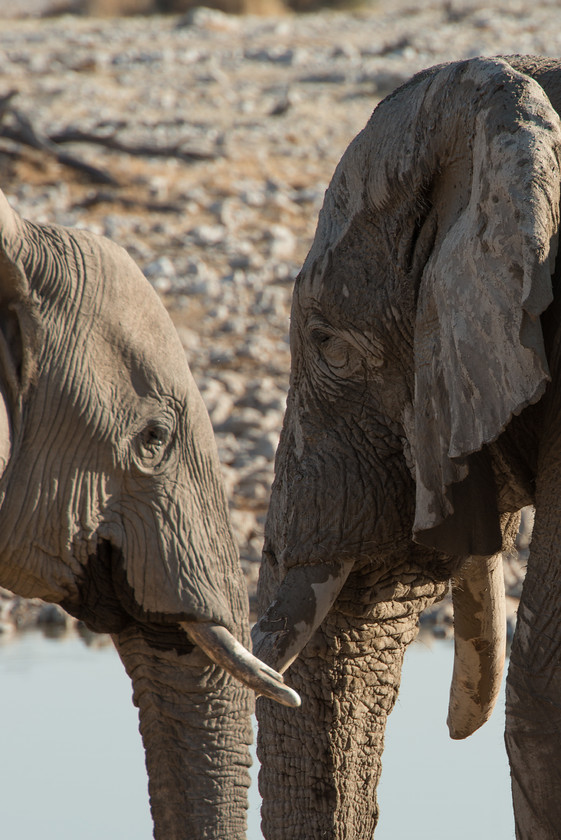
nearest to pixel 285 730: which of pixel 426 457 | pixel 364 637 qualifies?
pixel 364 637

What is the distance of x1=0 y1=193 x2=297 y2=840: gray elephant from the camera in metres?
1.69

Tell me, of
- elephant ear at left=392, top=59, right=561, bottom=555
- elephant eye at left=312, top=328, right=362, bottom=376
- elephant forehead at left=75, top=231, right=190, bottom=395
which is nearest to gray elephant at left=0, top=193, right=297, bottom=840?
elephant forehead at left=75, top=231, right=190, bottom=395

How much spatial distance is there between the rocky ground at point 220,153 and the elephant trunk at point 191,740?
1520mm

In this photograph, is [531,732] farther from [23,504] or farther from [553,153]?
[23,504]

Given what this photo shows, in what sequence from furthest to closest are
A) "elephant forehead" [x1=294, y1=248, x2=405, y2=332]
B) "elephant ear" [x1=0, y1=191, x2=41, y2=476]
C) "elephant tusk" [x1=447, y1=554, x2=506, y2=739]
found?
1. "elephant tusk" [x1=447, y1=554, x2=506, y2=739]
2. "elephant ear" [x1=0, y1=191, x2=41, y2=476]
3. "elephant forehead" [x1=294, y1=248, x2=405, y2=332]

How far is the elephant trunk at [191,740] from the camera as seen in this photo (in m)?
1.73

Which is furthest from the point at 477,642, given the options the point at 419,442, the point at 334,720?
the point at 419,442

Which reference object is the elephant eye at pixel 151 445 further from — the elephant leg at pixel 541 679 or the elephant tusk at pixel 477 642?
the elephant leg at pixel 541 679

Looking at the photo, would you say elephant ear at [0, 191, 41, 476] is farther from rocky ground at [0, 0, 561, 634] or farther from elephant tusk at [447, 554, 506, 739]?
rocky ground at [0, 0, 561, 634]

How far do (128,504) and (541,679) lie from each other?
0.57 m

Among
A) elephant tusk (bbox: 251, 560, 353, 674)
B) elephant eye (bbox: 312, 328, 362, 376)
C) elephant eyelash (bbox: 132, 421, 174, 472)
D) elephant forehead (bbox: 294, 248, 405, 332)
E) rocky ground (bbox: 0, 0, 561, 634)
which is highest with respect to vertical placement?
rocky ground (bbox: 0, 0, 561, 634)

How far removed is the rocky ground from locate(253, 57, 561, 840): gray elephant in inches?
58.2

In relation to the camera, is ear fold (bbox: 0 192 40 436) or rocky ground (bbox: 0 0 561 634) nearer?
ear fold (bbox: 0 192 40 436)

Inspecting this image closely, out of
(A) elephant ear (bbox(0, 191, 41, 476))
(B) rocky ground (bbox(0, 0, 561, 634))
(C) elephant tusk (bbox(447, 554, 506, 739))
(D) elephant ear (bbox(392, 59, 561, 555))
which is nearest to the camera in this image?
(D) elephant ear (bbox(392, 59, 561, 555))
